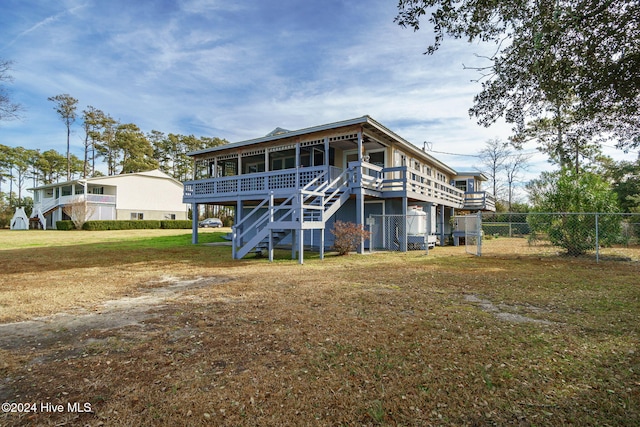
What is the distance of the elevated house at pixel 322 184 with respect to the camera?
39.0 ft

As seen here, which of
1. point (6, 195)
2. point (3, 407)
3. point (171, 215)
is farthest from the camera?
point (6, 195)

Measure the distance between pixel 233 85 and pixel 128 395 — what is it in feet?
65.7

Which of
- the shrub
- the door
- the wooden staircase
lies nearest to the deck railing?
the wooden staircase

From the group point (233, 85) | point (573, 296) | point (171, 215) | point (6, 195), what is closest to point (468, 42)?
point (573, 296)

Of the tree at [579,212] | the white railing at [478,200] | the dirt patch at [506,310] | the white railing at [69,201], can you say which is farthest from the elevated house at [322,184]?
the white railing at [69,201]

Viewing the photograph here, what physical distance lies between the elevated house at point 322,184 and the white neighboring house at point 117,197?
2180 centimetres

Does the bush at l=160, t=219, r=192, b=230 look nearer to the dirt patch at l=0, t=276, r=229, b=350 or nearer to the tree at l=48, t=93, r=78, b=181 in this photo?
the tree at l=48, t=93, r=78, b=181

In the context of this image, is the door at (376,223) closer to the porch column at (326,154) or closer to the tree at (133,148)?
the porch column at (326,154)

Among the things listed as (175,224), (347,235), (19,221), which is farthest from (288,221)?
(19,221)

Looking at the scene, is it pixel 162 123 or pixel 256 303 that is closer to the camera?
pixel 256 303

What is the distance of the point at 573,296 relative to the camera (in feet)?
19.6

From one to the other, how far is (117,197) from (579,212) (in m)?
40.3

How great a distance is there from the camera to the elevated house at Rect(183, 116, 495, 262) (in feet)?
39.0

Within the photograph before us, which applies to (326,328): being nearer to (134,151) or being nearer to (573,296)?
(573,296)
